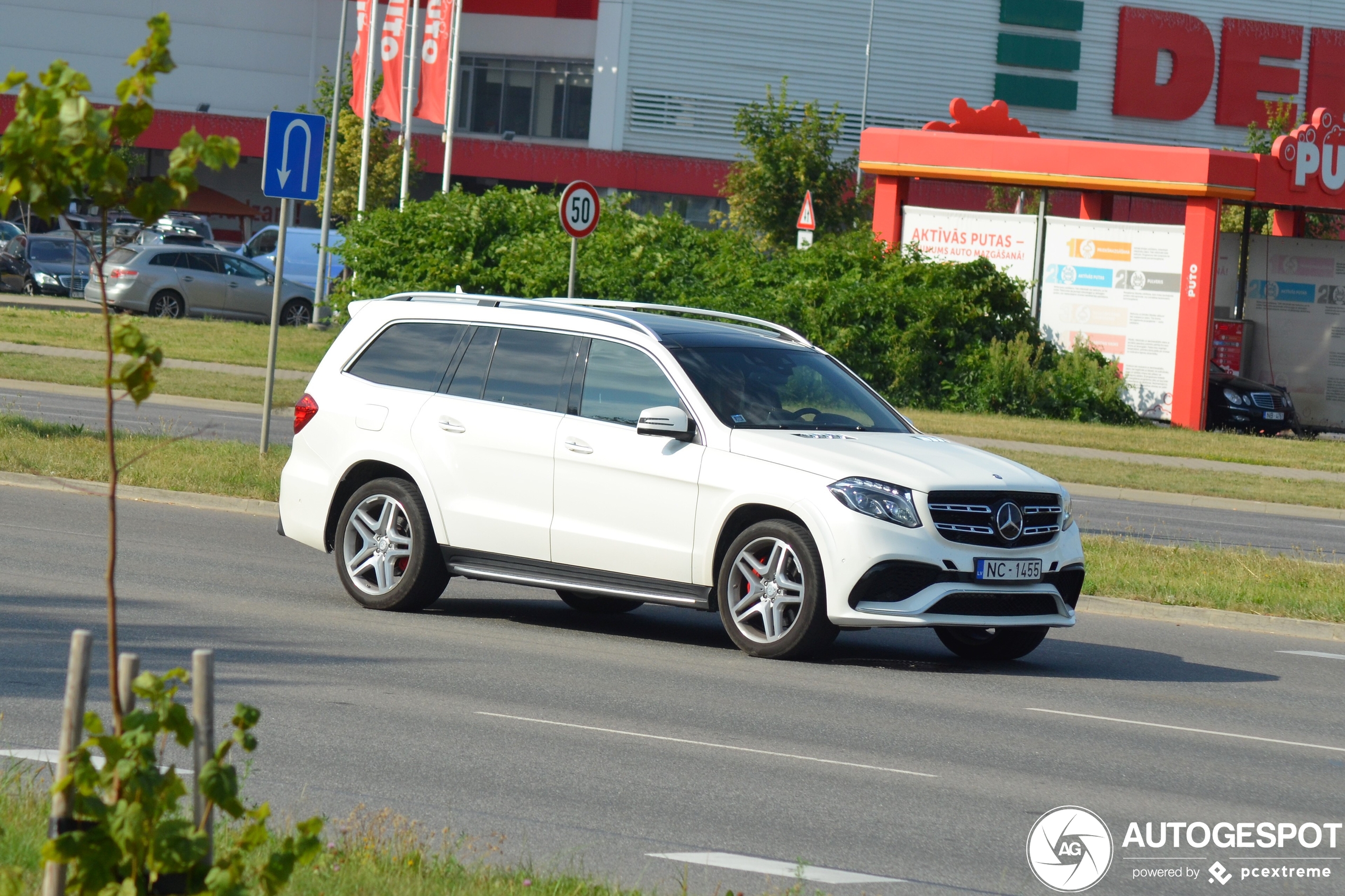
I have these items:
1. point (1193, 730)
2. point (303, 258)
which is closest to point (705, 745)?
point (1193, 730)

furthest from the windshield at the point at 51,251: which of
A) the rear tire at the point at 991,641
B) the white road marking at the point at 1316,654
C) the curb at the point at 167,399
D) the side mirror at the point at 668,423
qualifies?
the white road marking at the point at 1316,654

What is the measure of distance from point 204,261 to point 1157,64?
126ft

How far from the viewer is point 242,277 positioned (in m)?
38.6

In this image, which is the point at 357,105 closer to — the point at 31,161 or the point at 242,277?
the point at 242,277

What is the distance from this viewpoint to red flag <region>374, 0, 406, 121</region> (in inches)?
1636

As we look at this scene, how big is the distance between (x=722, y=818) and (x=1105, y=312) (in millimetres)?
24899

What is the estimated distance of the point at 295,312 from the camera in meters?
38.8

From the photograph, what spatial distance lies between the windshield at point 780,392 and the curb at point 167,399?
14.0 m

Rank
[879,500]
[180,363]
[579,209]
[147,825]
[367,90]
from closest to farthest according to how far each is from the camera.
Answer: [147,825] < [879,500] < [579,209] < [180,363] < [367,90]

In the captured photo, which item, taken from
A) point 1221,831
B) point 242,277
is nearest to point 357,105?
point 242,277

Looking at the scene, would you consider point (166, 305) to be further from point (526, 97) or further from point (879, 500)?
point (879, 500)

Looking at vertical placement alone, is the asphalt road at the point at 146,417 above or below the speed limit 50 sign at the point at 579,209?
below

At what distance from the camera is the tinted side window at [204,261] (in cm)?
3775

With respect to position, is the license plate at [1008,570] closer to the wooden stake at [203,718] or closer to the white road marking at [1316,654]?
the white road marking at [1316,654]
